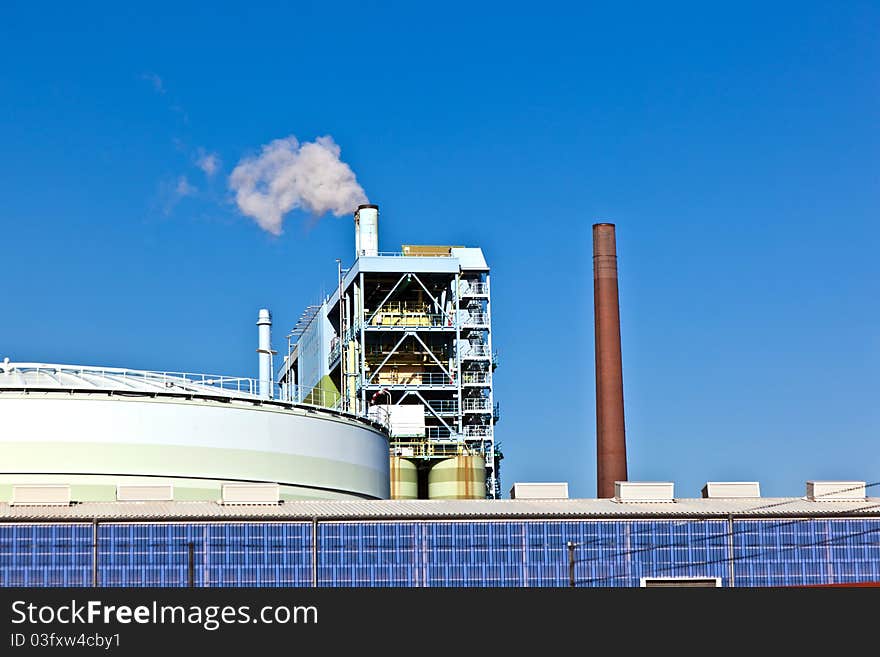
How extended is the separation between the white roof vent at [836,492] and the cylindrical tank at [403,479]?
36779 millimetres

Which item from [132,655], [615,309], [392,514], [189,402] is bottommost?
[132,655]

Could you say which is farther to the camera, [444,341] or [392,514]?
[444,341]

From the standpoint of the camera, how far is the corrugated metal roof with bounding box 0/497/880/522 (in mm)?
59438

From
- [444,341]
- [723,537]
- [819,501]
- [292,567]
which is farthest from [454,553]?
[444,341]

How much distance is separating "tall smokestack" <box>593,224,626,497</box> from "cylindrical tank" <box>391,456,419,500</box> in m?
19.5

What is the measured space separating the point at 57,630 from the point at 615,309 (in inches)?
1997

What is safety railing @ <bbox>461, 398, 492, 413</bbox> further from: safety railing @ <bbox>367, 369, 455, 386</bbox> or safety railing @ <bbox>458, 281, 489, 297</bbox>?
safety railing @ <bbox>458, 281, 489, 297</bbox>

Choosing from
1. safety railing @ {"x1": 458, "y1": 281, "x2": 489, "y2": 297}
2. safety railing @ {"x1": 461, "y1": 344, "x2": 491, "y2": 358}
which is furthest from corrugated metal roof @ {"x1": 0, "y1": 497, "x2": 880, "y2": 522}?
safety railing @ {"x1": 458, "y1": 281, "x2": 489, "y2": 297}

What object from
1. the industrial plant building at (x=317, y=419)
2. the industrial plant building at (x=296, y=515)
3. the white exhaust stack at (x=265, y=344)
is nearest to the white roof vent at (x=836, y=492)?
the industrial plant building at (x=296, y=515)

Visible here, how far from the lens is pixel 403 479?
325 ft

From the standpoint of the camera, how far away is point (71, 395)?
216ft

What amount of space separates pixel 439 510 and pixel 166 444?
40.7 feet

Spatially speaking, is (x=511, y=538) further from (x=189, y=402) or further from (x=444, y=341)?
(x=444, y=341)

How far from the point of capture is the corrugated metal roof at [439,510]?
5944 centimetres
